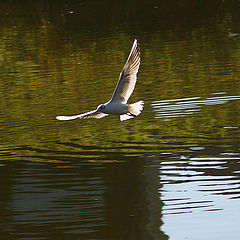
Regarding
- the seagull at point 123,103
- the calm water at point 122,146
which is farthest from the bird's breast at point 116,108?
the calm water at point 122,146

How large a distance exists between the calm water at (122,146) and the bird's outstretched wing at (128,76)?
0.92 metres

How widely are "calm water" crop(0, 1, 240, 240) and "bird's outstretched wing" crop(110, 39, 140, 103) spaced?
0.92 metres

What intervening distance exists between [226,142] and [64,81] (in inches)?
264

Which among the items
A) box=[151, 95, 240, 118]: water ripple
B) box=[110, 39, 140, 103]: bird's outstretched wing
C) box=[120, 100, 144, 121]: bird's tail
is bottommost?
box=[151, 95, 240, 118]: water ripple

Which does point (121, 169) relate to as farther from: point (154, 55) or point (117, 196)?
point (154, 55)

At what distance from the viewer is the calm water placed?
7.80 meters

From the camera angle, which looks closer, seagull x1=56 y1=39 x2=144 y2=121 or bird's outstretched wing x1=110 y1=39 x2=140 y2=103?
bird's outstretched wing x1=110 y1=39 x2=140 y2=103

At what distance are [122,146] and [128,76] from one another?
158cm

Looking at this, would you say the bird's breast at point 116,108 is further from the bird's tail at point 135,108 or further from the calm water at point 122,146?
the calm water at point 122,146

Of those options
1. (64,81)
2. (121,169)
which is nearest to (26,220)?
(121,169)

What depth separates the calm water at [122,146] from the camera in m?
7.80

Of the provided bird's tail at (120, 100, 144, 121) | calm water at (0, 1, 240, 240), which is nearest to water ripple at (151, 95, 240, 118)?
calm water at (0, 1, 240, 240)

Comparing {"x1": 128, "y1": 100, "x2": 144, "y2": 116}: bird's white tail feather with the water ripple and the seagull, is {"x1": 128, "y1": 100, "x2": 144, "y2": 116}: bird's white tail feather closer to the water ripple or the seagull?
the seagull

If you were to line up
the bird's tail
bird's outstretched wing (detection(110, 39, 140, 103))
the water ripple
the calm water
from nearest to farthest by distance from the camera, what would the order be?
the calm water
bird's outstretched wing (detection(110, 39, 140, 103))
the bird's tail
the water ripple
